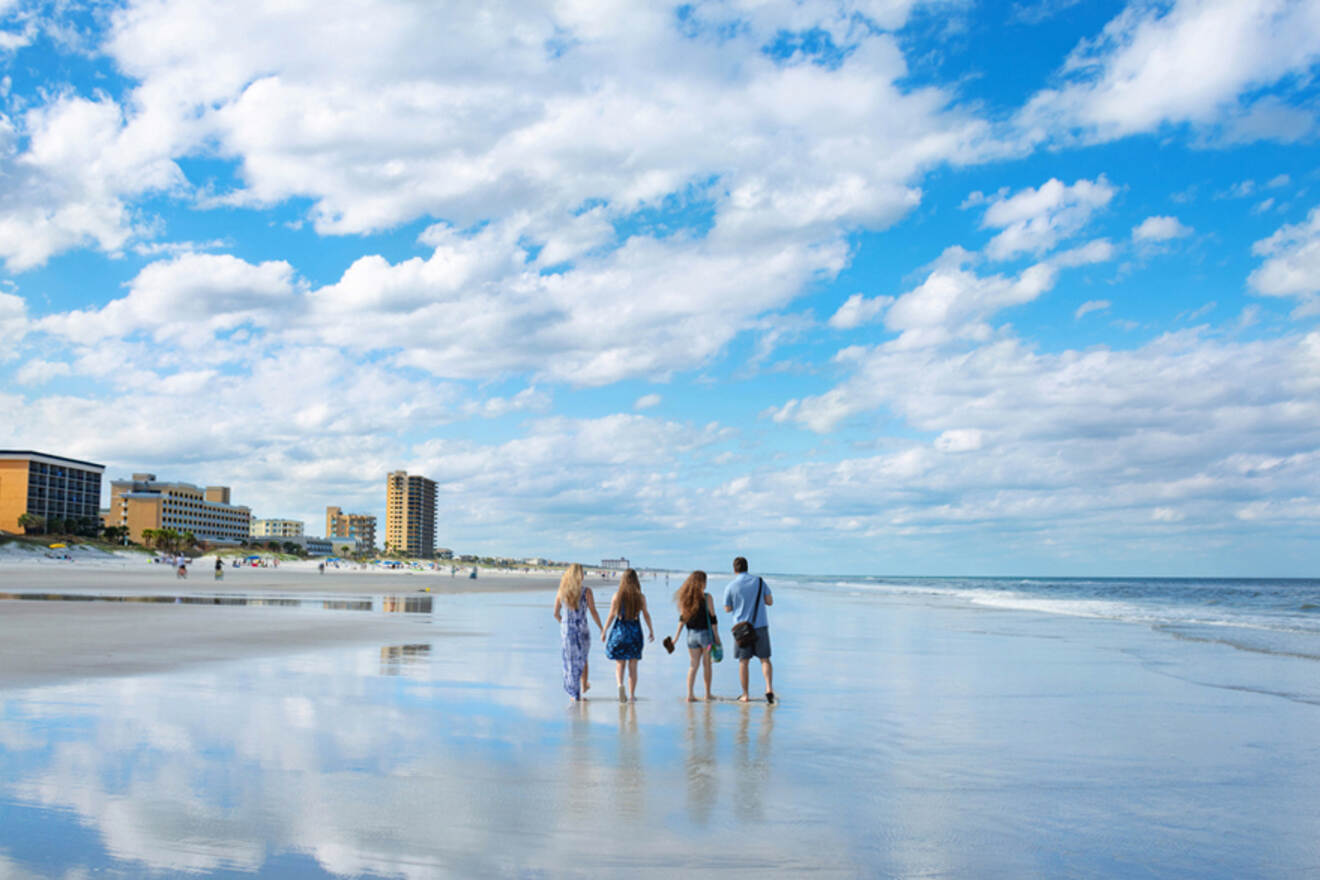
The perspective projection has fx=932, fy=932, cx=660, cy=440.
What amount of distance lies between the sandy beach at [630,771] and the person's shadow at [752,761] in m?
0.04

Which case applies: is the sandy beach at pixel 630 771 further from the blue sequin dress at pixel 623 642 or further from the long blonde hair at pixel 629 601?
the long blonde hair at pixel 629 601

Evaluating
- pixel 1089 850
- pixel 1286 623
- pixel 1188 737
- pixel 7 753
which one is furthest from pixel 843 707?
pixel 1286 623

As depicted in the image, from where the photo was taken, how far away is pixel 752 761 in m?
8.36

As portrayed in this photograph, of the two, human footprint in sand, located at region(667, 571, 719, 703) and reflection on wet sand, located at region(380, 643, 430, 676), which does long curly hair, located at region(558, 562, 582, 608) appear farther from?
reflection on wet sand, located at region(380, 643, 430, 676)

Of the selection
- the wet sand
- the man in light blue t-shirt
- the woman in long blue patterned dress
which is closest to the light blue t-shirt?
the man in light blue t-shirt

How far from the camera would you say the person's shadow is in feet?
22.5

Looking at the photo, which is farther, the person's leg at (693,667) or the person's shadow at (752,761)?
the person's leg at (693,667)

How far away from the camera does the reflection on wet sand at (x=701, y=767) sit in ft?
22.0

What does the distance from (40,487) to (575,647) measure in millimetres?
175909

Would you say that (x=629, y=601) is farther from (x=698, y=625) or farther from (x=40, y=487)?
(x=40, y=487)

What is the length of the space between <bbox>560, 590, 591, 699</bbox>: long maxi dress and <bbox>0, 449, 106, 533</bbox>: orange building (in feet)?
Result: 524

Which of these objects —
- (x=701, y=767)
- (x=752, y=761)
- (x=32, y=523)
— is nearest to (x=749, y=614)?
(x=752, y=761)

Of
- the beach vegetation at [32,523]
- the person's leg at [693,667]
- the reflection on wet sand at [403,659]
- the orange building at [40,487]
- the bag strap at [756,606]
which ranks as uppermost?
the orange building at [40,487]

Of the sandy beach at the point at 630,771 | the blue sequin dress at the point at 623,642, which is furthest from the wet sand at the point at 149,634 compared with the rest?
the blue sequin dress at the point at 623,642
